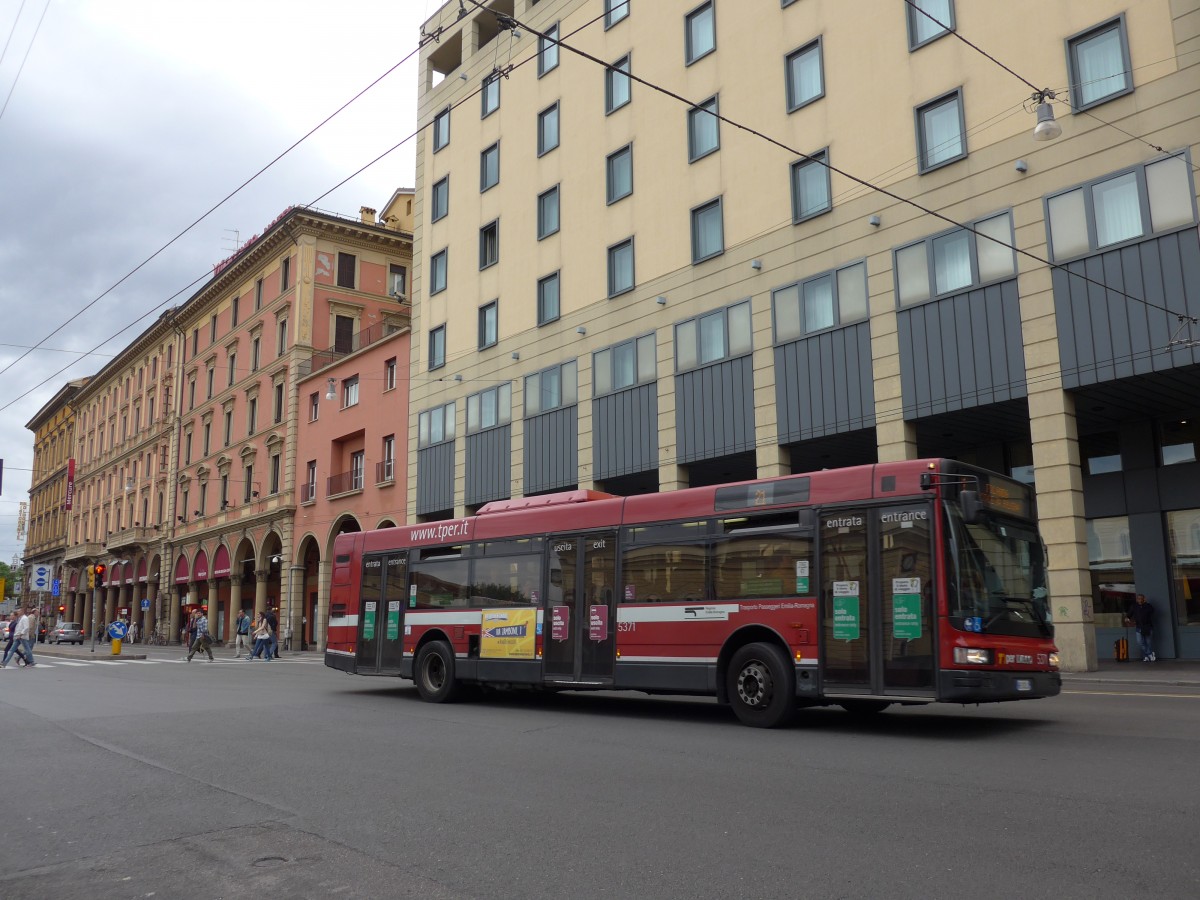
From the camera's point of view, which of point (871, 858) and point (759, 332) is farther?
point (759, 332)

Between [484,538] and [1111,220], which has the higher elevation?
[1111,220]

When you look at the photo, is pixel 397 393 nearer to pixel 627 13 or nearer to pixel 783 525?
pixel 627 13

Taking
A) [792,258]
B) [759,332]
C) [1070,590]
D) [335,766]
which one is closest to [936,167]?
[792,258]

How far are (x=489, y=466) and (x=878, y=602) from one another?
24877 mm

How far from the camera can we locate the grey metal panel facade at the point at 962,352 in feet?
68.1

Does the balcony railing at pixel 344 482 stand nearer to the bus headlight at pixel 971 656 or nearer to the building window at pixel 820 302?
the building window at pixel 820 302

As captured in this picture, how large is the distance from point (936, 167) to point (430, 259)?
22.2 meters

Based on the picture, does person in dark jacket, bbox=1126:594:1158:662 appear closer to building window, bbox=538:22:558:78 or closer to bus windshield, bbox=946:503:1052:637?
bus windshield, bbox=946:503:1052:637

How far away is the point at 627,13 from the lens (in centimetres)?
3097

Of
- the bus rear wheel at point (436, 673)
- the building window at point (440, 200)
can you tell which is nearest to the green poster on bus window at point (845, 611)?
the bus rear wheel at point (436, 673)

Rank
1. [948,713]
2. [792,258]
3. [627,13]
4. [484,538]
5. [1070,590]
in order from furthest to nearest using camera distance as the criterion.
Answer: [627,13] < [792,258] < [1070,590] < [484,538] < [948,713]

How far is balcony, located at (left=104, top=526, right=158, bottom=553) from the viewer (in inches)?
2566

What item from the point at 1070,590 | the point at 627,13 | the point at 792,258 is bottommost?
the point at 1070,590

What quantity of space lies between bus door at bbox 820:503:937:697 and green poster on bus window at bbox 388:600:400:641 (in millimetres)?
8276
